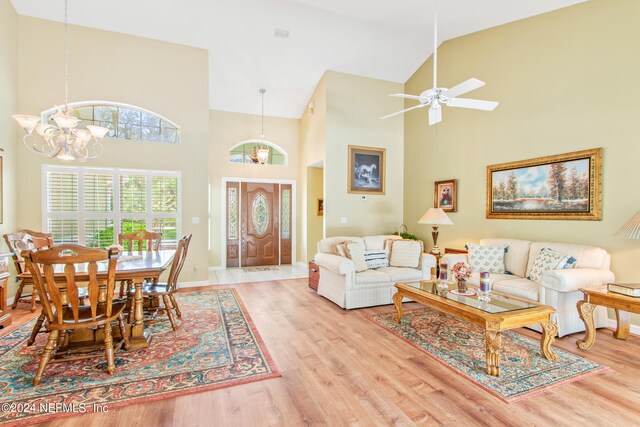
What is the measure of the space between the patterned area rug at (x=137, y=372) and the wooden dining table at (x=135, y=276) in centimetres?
16

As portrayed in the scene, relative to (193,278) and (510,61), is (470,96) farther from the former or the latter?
(193,278)

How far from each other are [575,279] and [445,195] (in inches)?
106

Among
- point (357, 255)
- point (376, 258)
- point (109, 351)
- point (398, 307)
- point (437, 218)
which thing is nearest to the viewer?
point (109, 351)

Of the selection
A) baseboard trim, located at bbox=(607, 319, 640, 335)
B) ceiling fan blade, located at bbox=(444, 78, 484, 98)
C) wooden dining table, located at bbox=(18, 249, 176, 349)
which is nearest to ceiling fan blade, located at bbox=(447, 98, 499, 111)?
ceiling fan blade, located at bbox=(444, 78, 484, 98)

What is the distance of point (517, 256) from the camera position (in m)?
4.26

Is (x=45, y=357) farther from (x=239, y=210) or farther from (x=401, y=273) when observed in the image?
(x=239, y=210)

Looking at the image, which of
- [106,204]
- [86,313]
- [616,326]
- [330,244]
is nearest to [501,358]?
[616,326]

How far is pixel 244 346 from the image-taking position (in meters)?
3.09

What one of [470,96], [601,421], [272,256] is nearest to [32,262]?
[601,421]

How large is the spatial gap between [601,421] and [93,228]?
630 centimetres

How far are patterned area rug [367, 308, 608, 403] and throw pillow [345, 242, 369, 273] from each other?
84cm

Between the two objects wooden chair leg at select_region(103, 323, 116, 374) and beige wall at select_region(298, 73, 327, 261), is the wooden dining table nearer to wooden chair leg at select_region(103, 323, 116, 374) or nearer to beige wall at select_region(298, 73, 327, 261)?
wooden chair leg at select_region(103, 323, 116, 374)

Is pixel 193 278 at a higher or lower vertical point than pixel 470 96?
lower

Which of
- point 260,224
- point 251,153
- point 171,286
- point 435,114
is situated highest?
point 251,153
